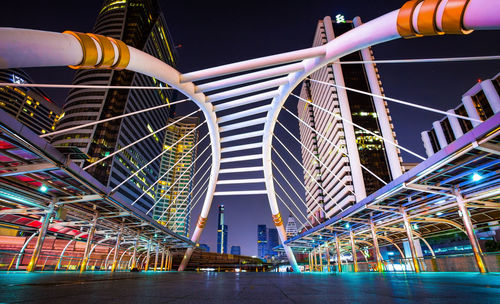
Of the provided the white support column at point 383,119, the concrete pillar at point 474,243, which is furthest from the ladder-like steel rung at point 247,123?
the white support column at point 383,119

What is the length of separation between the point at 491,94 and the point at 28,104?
18785 cm

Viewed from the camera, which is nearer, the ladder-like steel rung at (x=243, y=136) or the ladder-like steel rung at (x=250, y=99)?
the ladder-like steel rung at (x=250, y=99)

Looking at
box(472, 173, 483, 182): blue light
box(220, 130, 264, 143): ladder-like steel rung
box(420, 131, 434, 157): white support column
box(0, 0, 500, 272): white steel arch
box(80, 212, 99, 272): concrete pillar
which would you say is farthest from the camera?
box(420, 131, 434, 157): white support column

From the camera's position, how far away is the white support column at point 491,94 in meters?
50.1

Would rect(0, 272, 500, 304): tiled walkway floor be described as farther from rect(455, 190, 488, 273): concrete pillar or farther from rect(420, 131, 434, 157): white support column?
rect(420, 131, 434, 157): white support column

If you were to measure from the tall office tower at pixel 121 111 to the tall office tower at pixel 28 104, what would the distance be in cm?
4821

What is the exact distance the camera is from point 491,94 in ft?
168

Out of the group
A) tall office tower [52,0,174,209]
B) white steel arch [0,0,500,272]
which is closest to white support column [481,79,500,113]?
white steel arch [0,0,500,272]

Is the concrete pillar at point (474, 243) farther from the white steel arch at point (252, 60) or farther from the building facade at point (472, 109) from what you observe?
the building facade at point (472, 109)

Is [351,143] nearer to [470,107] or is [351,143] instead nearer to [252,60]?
[470,107]

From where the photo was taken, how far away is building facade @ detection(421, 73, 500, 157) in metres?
51.4

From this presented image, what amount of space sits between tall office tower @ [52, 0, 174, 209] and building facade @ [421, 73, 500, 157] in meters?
86.8

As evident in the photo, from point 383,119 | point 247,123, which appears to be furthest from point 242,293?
point 383,119

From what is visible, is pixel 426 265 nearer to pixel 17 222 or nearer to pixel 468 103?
pixel 17 222
